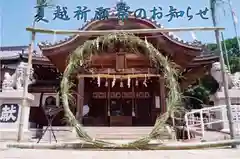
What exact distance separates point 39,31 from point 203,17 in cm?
497

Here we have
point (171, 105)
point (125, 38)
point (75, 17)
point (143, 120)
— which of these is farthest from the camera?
point (143, 120)

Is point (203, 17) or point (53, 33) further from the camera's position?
point (203, 17)

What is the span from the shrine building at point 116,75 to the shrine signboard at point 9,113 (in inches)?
80.2

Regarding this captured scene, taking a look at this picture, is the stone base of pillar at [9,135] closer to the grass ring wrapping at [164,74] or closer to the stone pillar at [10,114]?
the stone pillar at [10,114]

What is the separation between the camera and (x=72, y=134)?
27.9 ft

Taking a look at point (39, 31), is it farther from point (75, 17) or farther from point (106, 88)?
point (106, 88)

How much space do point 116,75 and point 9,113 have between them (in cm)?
498

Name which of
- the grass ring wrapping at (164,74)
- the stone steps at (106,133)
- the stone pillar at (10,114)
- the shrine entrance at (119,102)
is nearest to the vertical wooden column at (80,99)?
the stone steps at (106,133)

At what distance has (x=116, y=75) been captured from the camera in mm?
11445

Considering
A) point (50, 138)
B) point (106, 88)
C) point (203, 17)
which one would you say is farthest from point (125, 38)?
point (106, 88)

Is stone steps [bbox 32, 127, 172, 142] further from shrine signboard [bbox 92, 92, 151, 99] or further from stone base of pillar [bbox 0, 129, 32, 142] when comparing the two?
shrine signboard [bbox 92, 92, 151, 99]

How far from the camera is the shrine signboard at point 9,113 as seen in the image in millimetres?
9305

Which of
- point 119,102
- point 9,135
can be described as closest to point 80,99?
point 119,102

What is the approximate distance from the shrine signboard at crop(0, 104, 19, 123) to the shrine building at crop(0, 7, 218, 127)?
2037mm
